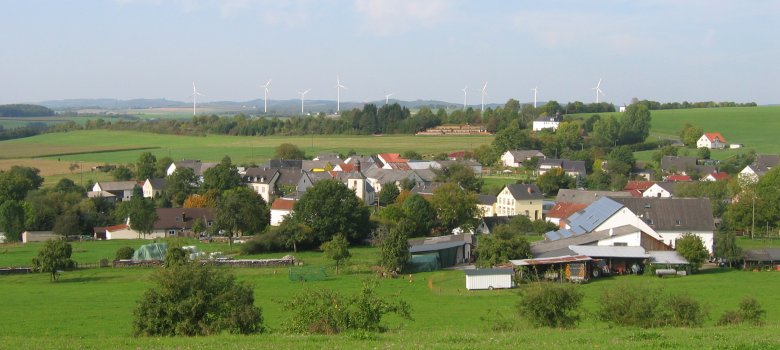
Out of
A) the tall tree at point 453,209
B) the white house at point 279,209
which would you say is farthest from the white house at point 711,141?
the white house at point 279,209

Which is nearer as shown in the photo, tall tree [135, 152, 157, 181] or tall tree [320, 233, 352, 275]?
tall tree [320, 233, 352, 275]

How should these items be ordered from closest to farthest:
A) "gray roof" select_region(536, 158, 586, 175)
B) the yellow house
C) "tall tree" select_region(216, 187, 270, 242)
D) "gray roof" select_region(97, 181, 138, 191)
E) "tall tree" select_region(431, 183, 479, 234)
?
1. "tall tree" select_region(216, 187, 270, 242)
2. "tall tree" select_region(431, 183, 479, 234)
3. the yellow house
4. "gray roof" select_region(97, 181, 138, 191)
5. "gray roof" select_region(536, 158, 586, 175)

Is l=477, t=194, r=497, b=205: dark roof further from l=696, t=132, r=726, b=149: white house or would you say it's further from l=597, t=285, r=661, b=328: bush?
l=696, t=132, r=726, b=149: white house

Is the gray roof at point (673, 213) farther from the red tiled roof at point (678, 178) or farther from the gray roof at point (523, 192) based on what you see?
the red tiled roof at point (678, 178)

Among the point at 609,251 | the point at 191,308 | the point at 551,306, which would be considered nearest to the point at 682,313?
the point at 551,306

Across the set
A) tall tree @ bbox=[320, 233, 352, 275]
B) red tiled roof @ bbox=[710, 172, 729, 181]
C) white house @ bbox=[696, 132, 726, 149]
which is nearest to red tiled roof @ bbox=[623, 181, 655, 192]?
red tiled roof @ bbox=[710, 172, 729, 181]

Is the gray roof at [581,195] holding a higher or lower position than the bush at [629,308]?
lower

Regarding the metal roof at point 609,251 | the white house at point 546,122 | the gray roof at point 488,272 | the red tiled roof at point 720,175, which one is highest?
the white house at point 546,122
